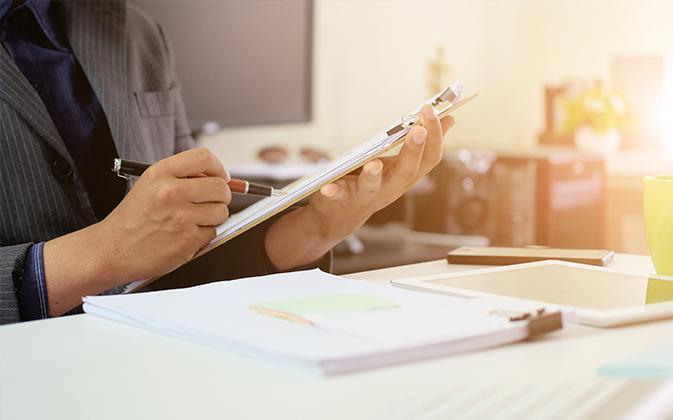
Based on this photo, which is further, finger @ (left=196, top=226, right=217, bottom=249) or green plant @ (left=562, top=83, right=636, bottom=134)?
green plant @ (left=562, top=83, right=636, bottom=134)

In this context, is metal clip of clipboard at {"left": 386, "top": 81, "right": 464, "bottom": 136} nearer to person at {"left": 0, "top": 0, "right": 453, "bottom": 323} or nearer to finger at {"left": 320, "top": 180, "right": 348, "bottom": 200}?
person at {"left": 0, "top": 0, "right": 453, "bottom": 323}

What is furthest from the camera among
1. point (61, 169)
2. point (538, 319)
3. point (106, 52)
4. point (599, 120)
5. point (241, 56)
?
point (599, 120)

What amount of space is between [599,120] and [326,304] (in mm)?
3284

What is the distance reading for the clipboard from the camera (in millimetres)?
922

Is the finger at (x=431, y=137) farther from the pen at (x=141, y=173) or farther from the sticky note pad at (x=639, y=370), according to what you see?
the sticky note pad at (x=639, y=370)

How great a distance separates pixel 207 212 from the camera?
104 cm

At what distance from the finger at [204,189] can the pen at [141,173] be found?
0.12 ft

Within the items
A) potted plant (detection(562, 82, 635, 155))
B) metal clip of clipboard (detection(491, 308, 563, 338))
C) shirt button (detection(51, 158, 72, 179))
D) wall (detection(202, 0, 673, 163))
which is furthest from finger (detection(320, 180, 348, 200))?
potted plant (detection(562, 82, 635, 155))

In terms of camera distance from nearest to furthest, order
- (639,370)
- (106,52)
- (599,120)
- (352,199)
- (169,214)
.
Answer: (639,370) → (169,214) → (352,199) → (106,52) → (599,120)

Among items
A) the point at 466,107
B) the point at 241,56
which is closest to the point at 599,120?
the point at 466,107

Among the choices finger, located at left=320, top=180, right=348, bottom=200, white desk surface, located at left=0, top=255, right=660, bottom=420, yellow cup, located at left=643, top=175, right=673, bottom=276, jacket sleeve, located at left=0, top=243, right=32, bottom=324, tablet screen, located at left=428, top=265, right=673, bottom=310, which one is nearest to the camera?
white desk surface, located at left=0, top=255, right=660, bottom=420

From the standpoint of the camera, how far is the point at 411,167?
1.09 m

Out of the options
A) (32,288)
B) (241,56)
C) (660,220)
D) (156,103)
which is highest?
(241,56)

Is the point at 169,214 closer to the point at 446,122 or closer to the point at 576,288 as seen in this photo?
the point at 446,122
